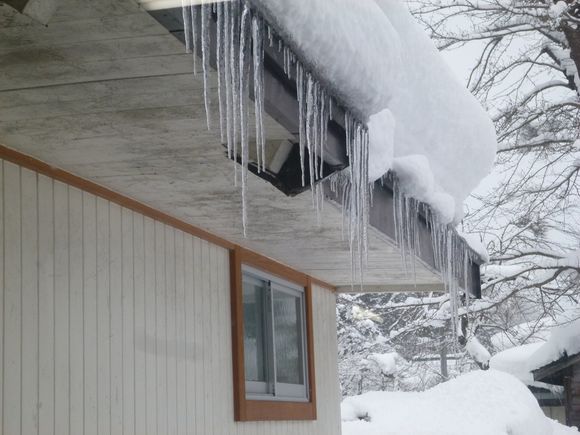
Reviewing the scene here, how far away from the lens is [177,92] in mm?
3131

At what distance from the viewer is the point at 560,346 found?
688 inches

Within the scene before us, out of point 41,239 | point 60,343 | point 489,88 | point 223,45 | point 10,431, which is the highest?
point 489,88

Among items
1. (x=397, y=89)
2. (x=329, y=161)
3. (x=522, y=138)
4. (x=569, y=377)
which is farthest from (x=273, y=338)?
(x=569, y=377)

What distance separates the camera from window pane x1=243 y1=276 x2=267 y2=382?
22.0 ft

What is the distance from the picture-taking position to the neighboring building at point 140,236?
2.85 metres

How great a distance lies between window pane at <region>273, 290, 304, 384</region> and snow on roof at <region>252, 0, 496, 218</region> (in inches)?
73.2

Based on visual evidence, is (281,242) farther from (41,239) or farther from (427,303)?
(427,303)

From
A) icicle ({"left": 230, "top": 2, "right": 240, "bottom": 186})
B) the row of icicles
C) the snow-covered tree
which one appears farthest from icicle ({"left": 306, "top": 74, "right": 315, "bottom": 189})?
the snow-covered tree

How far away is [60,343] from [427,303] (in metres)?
14.5

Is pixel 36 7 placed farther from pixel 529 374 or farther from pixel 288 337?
pixel 529 374

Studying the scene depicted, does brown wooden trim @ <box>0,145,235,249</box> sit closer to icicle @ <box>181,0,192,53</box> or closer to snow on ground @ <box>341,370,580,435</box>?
icicle @ <box>181,0,192,53</box>

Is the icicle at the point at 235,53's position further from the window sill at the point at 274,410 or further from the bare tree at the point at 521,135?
the bare tree at the point at 521,135

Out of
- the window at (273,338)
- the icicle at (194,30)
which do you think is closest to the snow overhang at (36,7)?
the icicle at (194,30)

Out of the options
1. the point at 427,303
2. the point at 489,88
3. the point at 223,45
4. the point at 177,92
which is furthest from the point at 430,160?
the point at 427,303
